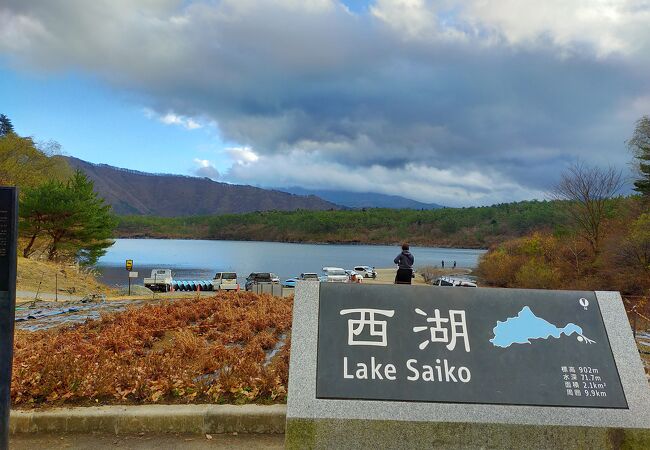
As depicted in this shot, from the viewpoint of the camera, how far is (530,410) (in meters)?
4.32

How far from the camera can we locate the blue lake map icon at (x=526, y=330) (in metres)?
4.64

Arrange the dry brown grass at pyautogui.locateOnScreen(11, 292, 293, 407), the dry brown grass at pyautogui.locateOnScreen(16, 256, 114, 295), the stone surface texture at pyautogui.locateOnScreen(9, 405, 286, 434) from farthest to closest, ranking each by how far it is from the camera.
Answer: the dry brown grass at pyautogui.locateOnScreen(16, 256, 114, 295) < the dry brown grass at pyautogui.locateOnScreen(11, 292, 293, 407) < the stone surface texture at pyautogui.locateOnScreen(9, 405, 286, 434)

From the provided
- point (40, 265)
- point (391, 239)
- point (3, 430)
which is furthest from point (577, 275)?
point (391, 239)

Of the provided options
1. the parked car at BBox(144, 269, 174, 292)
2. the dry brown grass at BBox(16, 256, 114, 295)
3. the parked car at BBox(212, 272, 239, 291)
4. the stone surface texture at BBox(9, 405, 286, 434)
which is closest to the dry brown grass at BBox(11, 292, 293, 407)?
the stone surface texture at BBox(9, 405, 286, 434)

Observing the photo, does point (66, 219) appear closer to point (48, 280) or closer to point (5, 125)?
point (48, 280)

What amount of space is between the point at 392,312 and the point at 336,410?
3.33 ft

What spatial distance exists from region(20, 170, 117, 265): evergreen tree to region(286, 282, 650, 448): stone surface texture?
39.9 m

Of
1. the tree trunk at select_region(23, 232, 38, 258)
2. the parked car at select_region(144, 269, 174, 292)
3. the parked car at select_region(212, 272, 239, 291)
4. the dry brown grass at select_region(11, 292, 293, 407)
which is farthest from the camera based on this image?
the parked car at select_region(144, 269, 174, 292)

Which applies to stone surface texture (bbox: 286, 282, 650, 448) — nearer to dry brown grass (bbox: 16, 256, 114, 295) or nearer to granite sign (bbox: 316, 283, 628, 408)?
granite sign (bbox: 316, 283, 628, 408)

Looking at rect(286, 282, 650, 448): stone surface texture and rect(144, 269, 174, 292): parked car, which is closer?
rect(286, 282, 650, 448): stone surface texture

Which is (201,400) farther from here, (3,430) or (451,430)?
(451,430)

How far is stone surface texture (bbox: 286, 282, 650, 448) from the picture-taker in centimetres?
420

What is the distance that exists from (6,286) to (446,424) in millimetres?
3834

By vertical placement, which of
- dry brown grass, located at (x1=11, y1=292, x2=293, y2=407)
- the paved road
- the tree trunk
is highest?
the tree trunk
